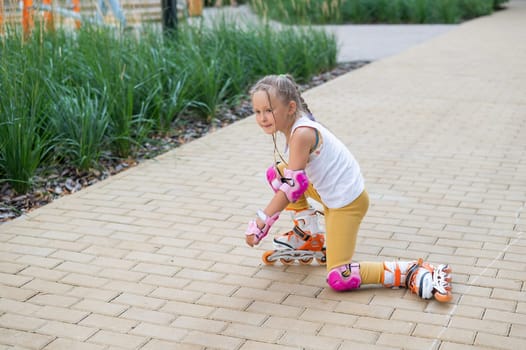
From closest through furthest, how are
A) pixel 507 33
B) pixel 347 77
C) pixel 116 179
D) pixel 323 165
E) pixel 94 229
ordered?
pixel 323 165 < pixel 94 229 < pixel 116 179 < pixel 347 77 < pixel 507 33

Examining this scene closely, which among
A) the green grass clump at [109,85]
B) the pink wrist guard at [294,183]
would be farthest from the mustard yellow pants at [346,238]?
the green grass clump at [109,85]

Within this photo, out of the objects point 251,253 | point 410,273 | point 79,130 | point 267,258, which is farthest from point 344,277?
point 79,130

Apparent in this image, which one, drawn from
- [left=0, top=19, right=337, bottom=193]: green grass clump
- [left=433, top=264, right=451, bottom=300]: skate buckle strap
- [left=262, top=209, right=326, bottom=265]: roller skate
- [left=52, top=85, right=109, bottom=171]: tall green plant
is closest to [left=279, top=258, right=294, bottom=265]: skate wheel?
[left=262, top=209, right=326, bottom=265]: roller skate

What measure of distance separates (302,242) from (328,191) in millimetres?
435

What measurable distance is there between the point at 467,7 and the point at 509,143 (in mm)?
14433

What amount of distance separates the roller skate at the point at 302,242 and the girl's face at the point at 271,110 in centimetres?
62

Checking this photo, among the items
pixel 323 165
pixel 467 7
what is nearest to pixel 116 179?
pixel 323 165

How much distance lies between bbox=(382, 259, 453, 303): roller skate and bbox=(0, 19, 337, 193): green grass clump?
2.91 m

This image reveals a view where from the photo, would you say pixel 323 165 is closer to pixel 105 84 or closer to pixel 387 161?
pixel 387 161

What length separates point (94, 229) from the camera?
17.2ft

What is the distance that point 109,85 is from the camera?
710 cm

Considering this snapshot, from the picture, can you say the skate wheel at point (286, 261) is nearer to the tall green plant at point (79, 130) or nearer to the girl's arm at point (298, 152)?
the girl's arm at point (298, 152)

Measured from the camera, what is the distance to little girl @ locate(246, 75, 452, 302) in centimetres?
405

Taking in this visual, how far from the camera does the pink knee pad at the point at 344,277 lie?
13.5ft
